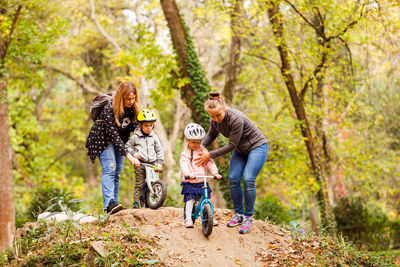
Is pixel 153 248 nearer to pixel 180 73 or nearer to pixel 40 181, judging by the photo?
pixel 180 73

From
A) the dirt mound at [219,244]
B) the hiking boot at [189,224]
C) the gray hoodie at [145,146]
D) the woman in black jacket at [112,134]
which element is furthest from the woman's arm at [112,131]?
the hiking boot at [189,224]

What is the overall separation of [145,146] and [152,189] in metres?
0.67

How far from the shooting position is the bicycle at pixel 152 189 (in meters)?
5.81

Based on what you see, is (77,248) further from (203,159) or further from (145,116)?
(145,116)

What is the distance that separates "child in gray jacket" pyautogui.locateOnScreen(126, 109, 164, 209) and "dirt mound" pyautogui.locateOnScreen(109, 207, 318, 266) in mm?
632

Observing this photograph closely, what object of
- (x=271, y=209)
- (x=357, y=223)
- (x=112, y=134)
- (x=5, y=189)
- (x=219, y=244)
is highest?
(x=112, y=134)

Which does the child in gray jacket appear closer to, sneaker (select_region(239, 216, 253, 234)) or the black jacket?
the black jacket

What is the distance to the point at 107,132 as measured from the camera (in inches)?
225

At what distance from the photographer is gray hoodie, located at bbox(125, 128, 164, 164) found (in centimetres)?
590

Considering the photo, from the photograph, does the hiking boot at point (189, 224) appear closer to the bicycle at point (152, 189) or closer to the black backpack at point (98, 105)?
the bicycle at point (152, 189)

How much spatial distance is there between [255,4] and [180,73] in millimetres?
2891

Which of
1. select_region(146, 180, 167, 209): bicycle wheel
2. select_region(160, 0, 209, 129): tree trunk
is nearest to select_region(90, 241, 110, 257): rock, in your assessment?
select_region(146, 180, 167, 209): bicycle wheel

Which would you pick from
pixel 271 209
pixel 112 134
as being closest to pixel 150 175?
pixel 112 134

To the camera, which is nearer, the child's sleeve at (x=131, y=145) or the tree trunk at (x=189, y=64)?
the child's sleeve at (x=131, y=145)
